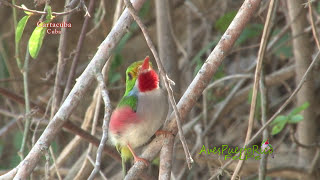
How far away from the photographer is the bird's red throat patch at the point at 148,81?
7.18ft

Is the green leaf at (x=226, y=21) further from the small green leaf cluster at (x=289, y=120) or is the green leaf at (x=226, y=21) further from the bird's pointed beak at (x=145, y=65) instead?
the bird's pointed beak at (x=145, y=65)

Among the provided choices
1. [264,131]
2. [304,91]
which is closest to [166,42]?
[304,91]

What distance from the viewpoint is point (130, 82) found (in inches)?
90.1

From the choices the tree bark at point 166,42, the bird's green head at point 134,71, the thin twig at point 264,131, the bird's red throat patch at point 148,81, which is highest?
the tree bark at point 166,42

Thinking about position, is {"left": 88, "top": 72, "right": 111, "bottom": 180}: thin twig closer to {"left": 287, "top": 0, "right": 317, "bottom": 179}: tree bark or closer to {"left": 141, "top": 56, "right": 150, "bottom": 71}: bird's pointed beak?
{"left": 141, "top": 56, "right": 150, "bottom": 71}: bird's pointed beak

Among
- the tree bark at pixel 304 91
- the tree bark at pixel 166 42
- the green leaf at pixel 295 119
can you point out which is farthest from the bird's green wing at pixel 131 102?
the tree bark at pixel 304 91

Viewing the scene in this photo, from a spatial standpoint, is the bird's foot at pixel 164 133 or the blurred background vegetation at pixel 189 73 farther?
the blurred background vegetation at pixel 189 73

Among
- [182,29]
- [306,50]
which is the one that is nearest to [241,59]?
[182,29]

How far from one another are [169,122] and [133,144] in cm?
31

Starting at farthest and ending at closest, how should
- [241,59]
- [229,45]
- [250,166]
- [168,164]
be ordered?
[241,59]
[250,166]
[229,45]
[168,164]

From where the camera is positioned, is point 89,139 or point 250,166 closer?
point 89,139

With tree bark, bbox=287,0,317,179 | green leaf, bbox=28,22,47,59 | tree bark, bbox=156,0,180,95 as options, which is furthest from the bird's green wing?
tree bark, bbox=287,0,317,179

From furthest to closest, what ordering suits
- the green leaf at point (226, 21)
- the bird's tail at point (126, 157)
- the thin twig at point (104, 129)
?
the green leaf at point (226, 21)
the bird's tail at point (126, 157)
the thin twig at point (104, 129)

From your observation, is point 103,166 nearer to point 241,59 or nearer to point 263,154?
point 241,59
